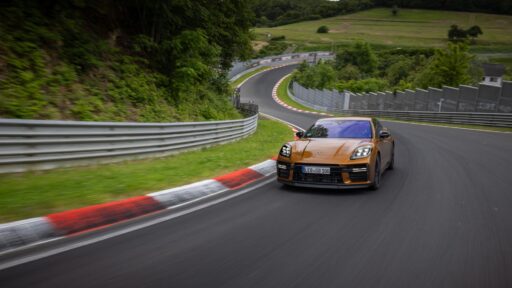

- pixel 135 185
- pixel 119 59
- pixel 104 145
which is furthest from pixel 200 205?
pixel 119 59

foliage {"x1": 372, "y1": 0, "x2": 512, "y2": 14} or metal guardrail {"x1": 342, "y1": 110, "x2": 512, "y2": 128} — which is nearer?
metal guardrail {"x1": 342, "y1": 110, "x2": 512, "y2": 128}

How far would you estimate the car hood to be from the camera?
7750 millimetres

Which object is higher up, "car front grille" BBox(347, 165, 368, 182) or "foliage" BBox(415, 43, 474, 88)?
"car front grille" BBox(347, 165, 368, 182)

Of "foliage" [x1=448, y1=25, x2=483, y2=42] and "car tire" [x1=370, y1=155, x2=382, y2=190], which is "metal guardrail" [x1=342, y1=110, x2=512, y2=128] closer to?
"car tire" [x1=370, y1=155, x2=382, y2=190]

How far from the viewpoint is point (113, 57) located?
50.9ft

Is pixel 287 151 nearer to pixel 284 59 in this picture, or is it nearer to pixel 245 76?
pixel 245 76

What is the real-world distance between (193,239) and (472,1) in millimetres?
162956

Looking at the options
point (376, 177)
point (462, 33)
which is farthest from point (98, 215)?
point (462, 33)

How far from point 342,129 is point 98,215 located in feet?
17.2

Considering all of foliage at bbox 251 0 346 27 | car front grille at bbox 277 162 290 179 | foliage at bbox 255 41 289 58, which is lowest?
foliage at bbox 255 41 289 58

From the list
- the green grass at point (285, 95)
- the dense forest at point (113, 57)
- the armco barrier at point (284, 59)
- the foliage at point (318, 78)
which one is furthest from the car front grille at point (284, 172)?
the armco barrier at point (284, 59)

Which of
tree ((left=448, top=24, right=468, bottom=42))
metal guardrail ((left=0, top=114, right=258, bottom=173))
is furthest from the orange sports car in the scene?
tree ((left=448, top=24, right=468, bottom=42))

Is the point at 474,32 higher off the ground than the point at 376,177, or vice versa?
the point at 376,177

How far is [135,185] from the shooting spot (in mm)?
7637
